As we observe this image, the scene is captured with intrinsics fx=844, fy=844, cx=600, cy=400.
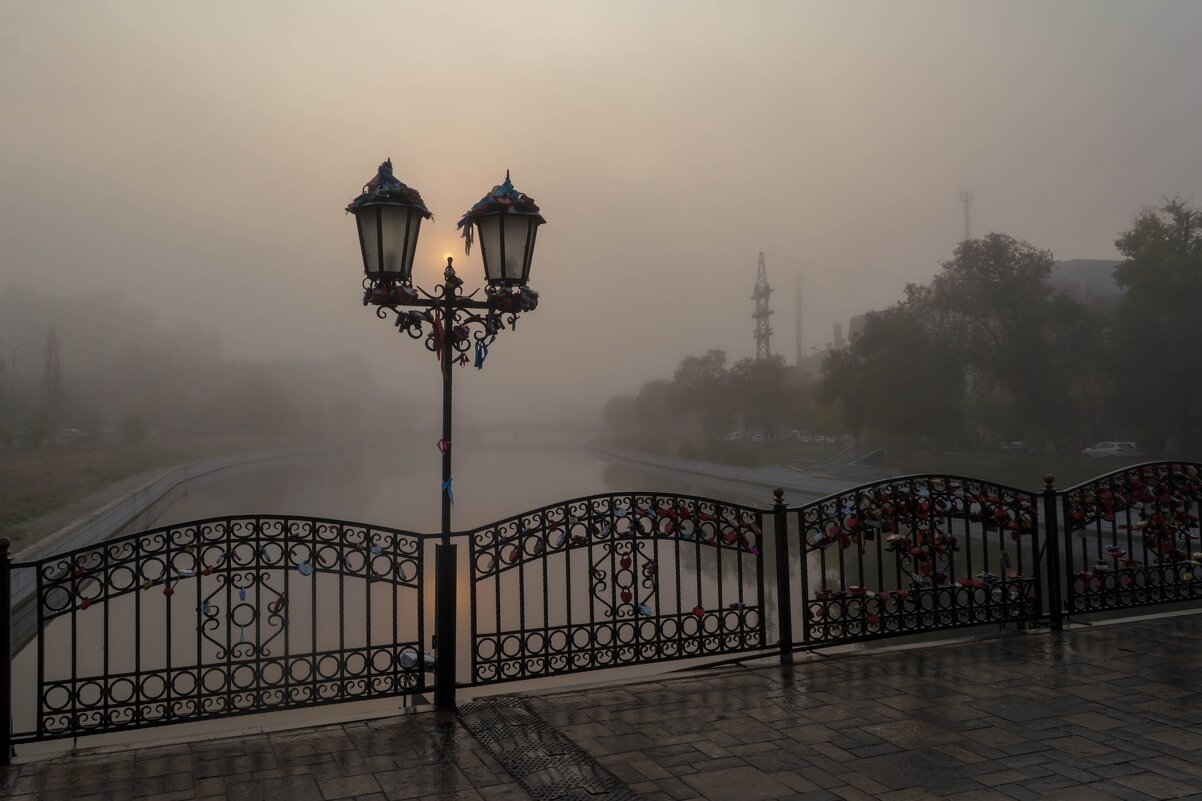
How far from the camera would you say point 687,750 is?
15.0ft

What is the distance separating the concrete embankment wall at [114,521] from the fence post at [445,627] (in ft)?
11.6

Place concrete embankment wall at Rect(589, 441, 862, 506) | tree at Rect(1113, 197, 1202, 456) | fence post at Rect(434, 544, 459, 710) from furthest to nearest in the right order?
1. concrete embankment wall at Rect(589, 441, 862, 506)
2. tree at Rect(1113, 197, 1202, 456)
3. fence post at Rect(434, 544, 459, 710)

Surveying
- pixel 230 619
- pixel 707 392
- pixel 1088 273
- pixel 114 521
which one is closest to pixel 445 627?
pixel 230 619

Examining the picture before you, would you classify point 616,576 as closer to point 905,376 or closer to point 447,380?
point 447,380

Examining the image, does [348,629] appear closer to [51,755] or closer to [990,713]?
[51,755]

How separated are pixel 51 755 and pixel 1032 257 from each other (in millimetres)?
35833

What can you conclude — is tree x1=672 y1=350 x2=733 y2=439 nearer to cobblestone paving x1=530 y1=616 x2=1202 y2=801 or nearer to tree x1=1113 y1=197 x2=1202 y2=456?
tree x1=1113 y1=197 x2=1202 y2=456

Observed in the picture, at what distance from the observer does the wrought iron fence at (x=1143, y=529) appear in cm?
744

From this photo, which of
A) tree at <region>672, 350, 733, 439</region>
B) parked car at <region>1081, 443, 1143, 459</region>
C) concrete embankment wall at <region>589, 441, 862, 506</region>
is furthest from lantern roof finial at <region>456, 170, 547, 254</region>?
tree at <region>672, 350, 733, 439</region>

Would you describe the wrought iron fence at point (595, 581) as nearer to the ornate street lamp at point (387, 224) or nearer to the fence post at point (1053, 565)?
the fence post at point (1053, 565)

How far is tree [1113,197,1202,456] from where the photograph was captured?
95.3 feet

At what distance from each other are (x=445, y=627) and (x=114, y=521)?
1027 inches

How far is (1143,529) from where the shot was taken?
7.83m

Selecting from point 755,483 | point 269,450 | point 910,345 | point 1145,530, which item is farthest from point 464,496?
point 269,450
